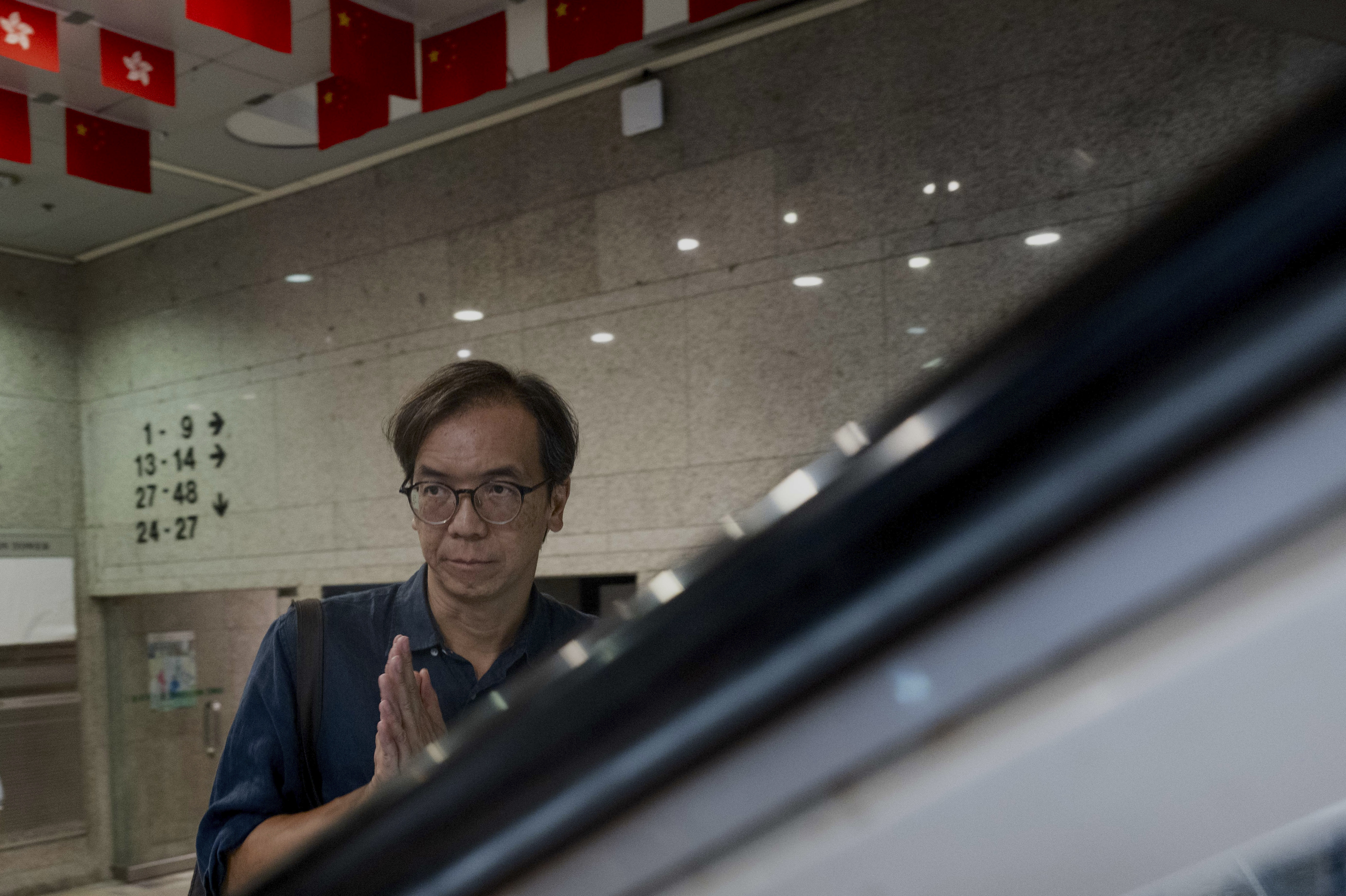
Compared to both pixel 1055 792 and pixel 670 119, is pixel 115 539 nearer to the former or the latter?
pixel 670 119

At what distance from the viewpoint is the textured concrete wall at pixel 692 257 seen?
3.92 metres

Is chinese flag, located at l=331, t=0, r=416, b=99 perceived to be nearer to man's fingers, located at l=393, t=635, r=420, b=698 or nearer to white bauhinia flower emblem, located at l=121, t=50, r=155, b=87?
white bauhinia flower emblem, located at l=121, t=50, r=155, b=87

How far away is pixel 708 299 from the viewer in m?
4.78

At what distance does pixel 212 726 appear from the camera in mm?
7586

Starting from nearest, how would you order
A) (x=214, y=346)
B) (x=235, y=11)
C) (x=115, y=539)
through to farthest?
(x=235, y=11) < (x=214, y=346) < (x=115, y=539)

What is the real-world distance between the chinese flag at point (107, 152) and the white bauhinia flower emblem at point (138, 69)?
0.95 metres

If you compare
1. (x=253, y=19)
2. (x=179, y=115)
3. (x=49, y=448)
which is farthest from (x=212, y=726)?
(x=253, y=19)

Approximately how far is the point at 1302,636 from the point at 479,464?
137 cm

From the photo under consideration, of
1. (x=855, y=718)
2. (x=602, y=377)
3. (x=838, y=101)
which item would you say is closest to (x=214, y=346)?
(x=602, y=377)

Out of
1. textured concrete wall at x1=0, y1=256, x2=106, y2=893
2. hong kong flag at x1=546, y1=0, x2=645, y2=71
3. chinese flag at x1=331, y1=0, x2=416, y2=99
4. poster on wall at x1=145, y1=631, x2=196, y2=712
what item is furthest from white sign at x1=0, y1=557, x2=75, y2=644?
hong kong flag at x1=546, y1=0, x2=645, y2=71

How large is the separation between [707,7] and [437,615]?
2.87m

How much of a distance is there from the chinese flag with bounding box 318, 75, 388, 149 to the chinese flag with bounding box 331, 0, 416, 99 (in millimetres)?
178

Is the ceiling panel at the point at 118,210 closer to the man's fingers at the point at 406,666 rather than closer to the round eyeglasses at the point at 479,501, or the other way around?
the round eyeglasses at the point at 479,501

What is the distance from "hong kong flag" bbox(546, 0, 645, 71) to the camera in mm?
3842
